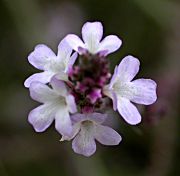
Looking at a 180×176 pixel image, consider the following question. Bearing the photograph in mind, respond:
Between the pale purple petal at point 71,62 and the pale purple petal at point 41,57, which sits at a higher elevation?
the pale purple petal at point 41,57

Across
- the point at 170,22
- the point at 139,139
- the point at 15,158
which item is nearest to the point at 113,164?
the point at 139,139

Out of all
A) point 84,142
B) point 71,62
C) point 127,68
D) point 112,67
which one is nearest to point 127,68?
point 127,68

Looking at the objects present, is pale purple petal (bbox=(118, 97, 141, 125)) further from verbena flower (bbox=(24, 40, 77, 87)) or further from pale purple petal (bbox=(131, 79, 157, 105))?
verbena flower (bbox=(24, 40, 77, 87))

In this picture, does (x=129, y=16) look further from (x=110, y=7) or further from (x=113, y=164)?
(x=113, y=164)

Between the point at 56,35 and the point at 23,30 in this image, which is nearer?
the point at 23,30

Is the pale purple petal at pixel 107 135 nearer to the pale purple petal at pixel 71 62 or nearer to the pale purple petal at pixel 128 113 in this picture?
the pale purple petal at pixel 128 113

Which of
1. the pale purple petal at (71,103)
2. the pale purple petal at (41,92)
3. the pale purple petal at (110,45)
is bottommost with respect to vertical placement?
the pale purple petal at (71,103)

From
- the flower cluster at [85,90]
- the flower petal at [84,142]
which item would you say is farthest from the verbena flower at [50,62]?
the flower petal at [84,142]
